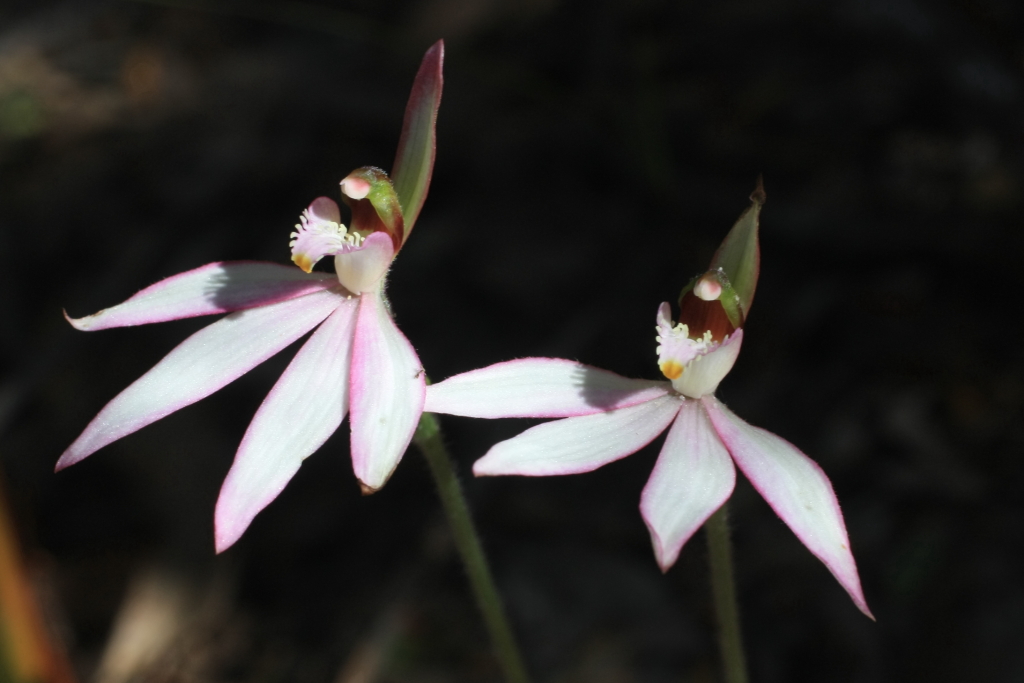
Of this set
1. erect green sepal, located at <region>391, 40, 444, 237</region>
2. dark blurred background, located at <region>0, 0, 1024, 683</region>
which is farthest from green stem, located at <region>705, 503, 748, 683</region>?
dark blurred background, located at <region>0, 0, 1024, 683</region>

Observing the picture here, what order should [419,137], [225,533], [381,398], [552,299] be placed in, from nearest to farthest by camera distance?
[225,533] → [381,398] → [419,137] → [552,299]

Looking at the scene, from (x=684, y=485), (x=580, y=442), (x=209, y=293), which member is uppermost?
(x=209, y=293)

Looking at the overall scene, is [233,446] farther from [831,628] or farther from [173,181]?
[831,628]

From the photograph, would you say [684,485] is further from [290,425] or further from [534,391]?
[290,425]

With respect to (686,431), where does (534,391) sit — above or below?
above

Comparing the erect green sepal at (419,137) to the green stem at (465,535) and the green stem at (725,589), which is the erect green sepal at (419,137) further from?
the green stem at (725,589)

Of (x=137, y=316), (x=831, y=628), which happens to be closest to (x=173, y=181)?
(x=137, y=316)

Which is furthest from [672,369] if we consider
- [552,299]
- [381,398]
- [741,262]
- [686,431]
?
[552,299]
